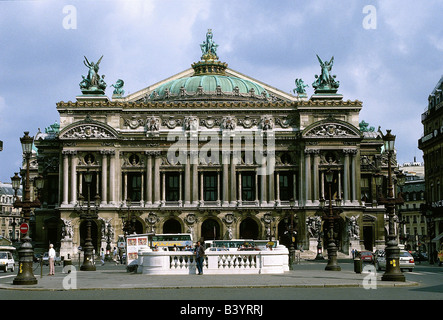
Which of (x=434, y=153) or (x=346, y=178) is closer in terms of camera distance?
(x=346, y=178)

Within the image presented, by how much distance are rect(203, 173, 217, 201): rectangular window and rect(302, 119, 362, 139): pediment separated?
40.7 feet

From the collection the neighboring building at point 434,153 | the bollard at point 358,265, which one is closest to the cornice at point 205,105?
the neighboring building at point 434,153

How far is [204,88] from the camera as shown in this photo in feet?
358

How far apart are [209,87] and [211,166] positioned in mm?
20225

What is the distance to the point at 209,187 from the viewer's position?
94.2 metres

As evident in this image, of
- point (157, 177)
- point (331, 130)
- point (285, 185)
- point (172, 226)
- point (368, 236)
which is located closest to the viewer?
point (331, 130)

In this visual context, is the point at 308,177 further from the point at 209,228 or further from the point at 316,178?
the point at 209,228

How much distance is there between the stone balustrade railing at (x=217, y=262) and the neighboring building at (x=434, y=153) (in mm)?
46007

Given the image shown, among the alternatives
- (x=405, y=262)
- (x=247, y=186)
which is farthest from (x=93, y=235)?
(x=405, y=262)

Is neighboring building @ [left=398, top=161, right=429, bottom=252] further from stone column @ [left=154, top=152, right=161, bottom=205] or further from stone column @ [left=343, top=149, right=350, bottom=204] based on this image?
stone column @ [left=154, top=152, right=161, bottom=205]

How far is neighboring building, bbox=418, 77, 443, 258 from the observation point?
8850 cm

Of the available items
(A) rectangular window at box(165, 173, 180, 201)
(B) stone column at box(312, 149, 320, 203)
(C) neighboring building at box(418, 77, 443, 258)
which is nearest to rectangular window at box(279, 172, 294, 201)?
(B) stone column at box(312, 149, 320, 203)
